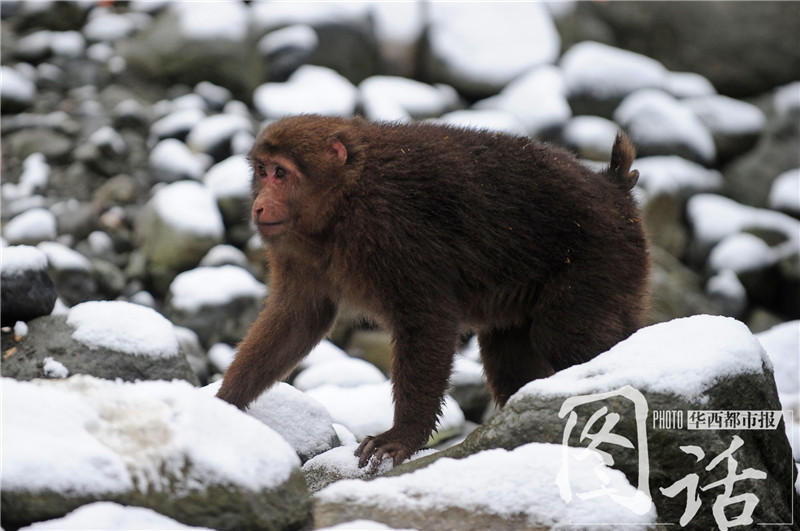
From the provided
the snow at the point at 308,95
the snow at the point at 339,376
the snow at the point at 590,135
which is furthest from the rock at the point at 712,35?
the snow at the point at 339,376

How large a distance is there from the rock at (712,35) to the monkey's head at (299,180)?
Result: 370 inches

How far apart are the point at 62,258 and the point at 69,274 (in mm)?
151

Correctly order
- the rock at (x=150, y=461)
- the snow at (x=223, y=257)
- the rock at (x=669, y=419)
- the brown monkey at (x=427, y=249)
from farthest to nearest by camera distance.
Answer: the snow at (x=223, y=257) → the brown monkey at (x=427, y=249) → the rock at (x=669, y=419) → the rock at (x=150, y=461)

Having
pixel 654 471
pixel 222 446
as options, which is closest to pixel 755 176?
pixel 654 471

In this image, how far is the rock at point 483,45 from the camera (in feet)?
40.4

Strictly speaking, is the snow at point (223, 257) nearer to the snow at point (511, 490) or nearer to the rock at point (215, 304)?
the rock at point (215, 304)

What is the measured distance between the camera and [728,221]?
36.0 feet

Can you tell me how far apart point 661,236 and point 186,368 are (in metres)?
7.24

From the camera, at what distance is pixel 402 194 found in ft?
15.4

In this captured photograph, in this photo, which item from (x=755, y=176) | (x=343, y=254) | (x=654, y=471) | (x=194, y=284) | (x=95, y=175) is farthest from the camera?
(x=755, y=176)

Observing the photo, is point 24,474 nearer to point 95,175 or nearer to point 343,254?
point 343,254

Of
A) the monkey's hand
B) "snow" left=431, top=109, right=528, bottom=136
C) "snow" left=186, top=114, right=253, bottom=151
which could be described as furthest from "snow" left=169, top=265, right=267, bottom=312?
the monkey's hand

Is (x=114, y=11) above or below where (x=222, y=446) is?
below

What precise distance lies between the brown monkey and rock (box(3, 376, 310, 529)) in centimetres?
126
